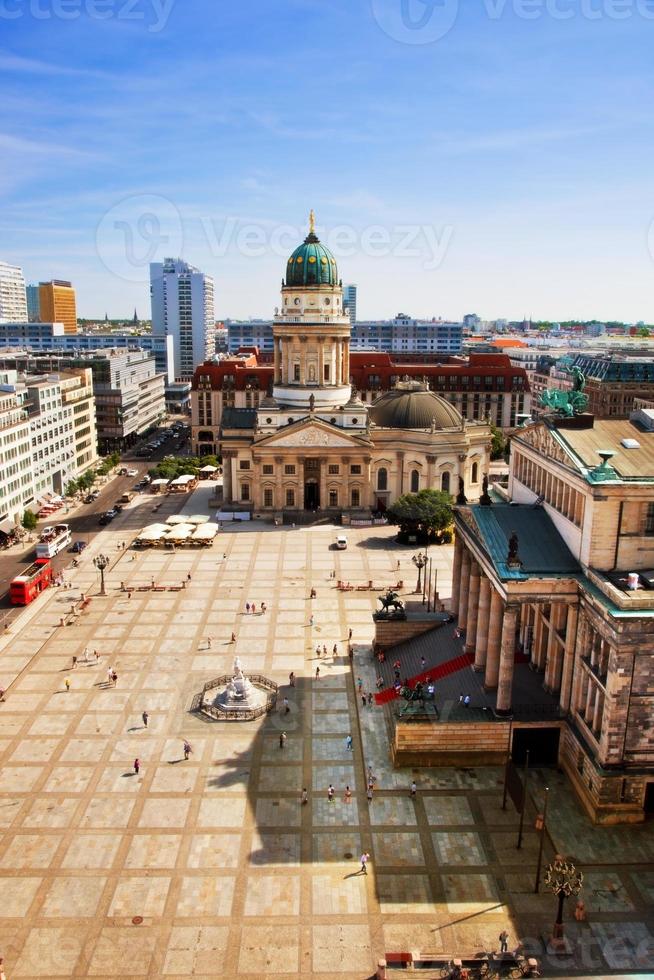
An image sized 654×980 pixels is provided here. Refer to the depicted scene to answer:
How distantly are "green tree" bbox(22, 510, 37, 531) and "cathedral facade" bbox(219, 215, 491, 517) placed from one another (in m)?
29.2

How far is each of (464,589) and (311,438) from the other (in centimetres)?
6020

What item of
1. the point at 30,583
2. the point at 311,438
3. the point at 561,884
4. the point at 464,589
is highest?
the point at 311,438

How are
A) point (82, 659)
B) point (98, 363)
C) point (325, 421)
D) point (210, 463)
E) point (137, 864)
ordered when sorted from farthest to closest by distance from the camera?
1. point (98, 363)
2. point (210, 463)
3. point (325, 421)
4. point (82, 659)
5. point (137, 864)

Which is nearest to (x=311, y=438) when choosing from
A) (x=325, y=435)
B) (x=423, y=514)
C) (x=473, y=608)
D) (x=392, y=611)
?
(x=325, y=435)

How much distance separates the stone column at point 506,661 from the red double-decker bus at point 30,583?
5300cm

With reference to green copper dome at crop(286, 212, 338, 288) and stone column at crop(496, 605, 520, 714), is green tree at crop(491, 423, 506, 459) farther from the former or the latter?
stone column at crop(496, 605, 520, 714)

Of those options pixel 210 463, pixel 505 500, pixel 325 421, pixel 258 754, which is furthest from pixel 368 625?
pixel 210 463

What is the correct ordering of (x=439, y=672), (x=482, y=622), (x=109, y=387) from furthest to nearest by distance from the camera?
(x=109, y=387) → (x=439, y=672) → (x=482, y=622)

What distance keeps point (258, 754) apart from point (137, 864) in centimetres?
1274

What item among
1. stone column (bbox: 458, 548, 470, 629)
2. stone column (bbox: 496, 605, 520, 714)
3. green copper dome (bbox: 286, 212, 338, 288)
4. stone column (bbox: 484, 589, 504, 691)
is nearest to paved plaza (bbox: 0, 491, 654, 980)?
stone column (bbox: 496, 605, 520, 714)

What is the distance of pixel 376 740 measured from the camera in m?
55.5

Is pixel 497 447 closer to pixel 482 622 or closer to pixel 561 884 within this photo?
pixel 482 622

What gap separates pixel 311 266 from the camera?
12850 centimetres

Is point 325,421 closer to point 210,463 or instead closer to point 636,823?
point 210,463
